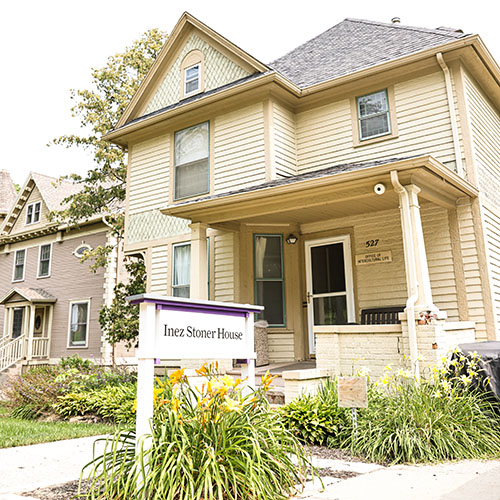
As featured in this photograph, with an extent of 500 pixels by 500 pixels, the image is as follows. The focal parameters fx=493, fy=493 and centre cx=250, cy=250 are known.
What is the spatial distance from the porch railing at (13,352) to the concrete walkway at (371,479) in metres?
13.3

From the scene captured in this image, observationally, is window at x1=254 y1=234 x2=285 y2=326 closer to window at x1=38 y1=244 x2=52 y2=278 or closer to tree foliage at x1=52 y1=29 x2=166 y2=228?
tree foliage at x1=52 y1=29 x2=166 y2=228

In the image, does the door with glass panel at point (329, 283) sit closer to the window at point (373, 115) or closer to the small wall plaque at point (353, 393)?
the window at point (373, 115)

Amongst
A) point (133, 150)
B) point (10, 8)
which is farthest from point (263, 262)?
point (10, 8)

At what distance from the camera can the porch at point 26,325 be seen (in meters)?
17.2

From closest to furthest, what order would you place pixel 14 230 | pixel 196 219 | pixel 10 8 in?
pixel 196 219
pixel 10 8
pixel 14 230

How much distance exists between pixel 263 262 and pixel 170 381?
639 centimetres

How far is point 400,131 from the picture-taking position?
9016mm

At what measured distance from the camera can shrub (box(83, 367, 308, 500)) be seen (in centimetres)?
298

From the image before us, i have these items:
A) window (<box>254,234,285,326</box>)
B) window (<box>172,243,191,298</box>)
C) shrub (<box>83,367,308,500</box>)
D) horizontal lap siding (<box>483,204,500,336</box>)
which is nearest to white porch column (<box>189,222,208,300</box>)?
window (<box>254,234,285,326</box>)

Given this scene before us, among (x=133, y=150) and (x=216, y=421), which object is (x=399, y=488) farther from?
(x=133, y=150)

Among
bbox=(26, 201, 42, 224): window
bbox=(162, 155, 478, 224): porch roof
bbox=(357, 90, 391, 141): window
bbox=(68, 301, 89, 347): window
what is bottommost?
bbox=(68, 301, 89, 347): window

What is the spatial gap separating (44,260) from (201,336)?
Result: 1742 centimetres

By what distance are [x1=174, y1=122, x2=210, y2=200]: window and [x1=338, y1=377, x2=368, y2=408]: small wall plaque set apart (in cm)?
676

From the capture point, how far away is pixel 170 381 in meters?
3.57
